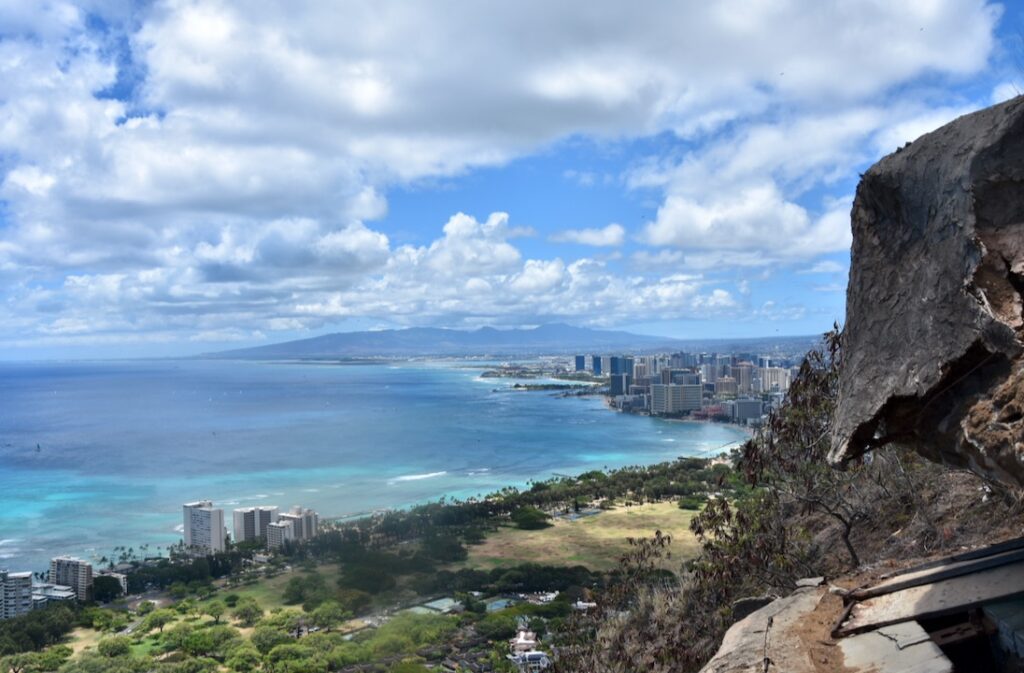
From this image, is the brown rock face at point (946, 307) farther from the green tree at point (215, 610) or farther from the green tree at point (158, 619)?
the green tree at point (158, 619)

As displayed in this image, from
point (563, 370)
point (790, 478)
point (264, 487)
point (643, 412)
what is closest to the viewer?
point (790, 478)

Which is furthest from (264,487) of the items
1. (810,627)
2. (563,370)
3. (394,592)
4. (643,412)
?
(563,370)

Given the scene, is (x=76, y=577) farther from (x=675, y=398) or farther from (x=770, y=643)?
(x=675, y=398)

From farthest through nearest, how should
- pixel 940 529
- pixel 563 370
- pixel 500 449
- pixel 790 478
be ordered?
pixel 563 370 < pixel 500 449 < pixel 790 478 < pixel 940 529

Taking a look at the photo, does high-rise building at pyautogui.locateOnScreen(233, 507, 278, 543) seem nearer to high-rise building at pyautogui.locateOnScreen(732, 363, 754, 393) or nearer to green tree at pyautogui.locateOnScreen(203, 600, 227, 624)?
green tree at pyautogui.locateOnScreen(203, 600, 227, 624)

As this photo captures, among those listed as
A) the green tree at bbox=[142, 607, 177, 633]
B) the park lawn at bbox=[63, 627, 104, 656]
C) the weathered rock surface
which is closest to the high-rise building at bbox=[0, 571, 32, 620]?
the park lawn at bbox=[63, 627, 104, 656]

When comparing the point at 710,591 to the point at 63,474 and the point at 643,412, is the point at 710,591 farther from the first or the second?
the point at 643,412
